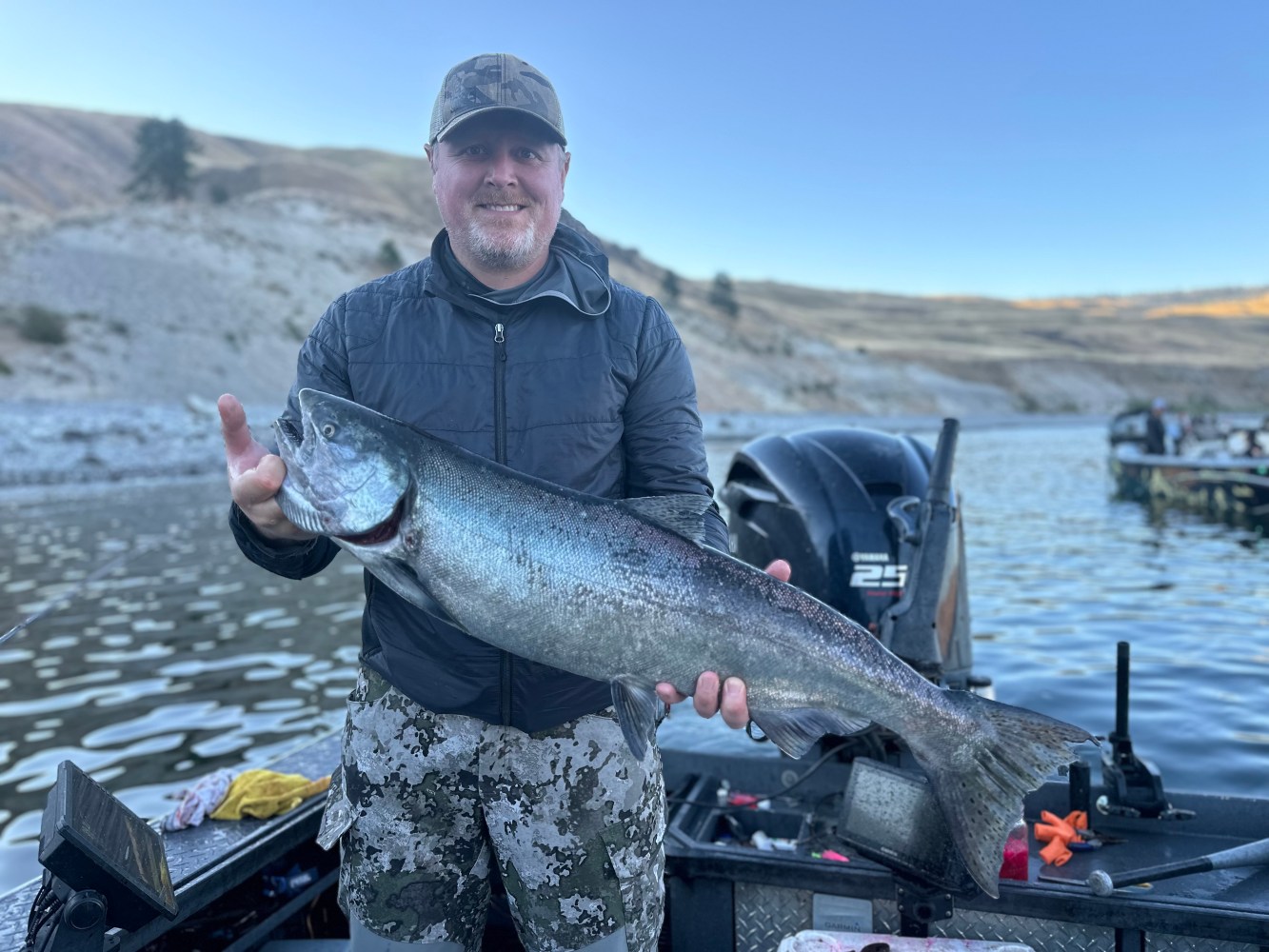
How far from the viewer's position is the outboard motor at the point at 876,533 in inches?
171

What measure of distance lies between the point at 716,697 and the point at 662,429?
32.6 inches

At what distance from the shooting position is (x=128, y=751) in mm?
7859

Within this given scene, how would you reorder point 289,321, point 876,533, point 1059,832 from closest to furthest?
1. point 1059,832
2. point 876,533
3. point 289,321

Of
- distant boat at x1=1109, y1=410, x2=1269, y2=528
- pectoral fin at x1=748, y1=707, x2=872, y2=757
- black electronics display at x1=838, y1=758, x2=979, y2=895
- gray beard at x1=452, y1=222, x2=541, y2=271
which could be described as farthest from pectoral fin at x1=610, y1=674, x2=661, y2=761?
distant boat at x1=1109, y1=410, x2=1269, y2=528

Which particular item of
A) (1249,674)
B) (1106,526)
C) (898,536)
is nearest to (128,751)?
(898,536)

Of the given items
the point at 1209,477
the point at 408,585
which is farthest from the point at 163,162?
the point at 408,585

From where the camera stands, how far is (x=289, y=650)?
1074 centimetres

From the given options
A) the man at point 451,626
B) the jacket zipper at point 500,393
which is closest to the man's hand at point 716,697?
the man at point 451,626

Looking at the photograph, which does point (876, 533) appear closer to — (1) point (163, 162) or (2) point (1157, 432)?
(2) point (1157, 432)

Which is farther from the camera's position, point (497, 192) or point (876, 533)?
point (876, 533)

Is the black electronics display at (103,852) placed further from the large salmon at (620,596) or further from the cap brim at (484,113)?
the cap brim at (484,113)

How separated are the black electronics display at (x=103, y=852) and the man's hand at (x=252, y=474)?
946 mm

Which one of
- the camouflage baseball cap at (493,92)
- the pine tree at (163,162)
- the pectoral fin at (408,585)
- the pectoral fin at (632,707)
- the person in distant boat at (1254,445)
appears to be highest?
the pine tree at (163,162)

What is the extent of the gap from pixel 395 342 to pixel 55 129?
206 metres
